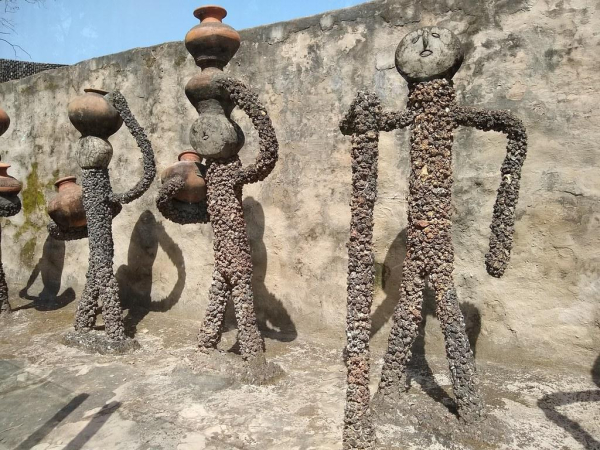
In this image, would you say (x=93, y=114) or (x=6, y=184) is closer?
(x=93, y=114)

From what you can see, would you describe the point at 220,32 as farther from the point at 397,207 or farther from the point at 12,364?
the point at 12,364

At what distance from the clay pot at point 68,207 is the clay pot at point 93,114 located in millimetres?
530

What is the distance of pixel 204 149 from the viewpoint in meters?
3.15

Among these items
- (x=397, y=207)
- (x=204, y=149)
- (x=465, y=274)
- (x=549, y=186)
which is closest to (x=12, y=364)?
(x=204, y=149)

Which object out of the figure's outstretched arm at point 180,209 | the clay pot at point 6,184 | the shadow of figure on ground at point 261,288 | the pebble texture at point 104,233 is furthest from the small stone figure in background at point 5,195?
the shadow of figure on ground at point 261,288

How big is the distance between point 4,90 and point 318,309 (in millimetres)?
4900

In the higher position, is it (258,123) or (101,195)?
(258,123)

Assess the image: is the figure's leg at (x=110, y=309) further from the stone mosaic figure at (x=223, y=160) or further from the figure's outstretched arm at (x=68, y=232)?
the stone mosaic figure at (x=223, y=160)

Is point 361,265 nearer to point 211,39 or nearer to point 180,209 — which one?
point 180,209

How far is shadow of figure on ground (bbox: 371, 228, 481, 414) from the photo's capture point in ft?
10.5

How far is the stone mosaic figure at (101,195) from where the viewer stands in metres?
3.76

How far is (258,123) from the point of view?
302 centimetres

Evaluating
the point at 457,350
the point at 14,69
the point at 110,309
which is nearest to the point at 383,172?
the point at 457,350

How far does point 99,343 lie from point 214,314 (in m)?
1.05
